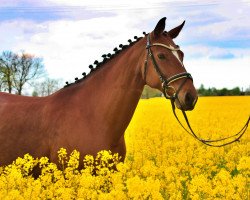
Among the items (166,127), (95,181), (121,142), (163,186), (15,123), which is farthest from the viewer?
(166,127)

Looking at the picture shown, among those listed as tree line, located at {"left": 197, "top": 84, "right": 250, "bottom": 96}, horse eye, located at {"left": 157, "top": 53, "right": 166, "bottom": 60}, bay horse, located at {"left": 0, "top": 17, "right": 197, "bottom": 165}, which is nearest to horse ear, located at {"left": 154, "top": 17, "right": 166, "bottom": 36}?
bay horse, located at {"left": 0, "top": 17, "right": 197, "bottom": 165}

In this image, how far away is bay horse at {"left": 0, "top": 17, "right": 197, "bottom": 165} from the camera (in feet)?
20.5

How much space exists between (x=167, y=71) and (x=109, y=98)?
804 millimetres

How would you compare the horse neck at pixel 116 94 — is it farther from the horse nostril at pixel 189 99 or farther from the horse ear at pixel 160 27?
the horse nostril at pixel 189 99

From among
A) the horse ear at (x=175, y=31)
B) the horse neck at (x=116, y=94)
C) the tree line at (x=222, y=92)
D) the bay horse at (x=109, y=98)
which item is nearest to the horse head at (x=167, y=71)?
the bay horse at (x=109, y=98)

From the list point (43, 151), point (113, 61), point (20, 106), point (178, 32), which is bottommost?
point (43, 151)

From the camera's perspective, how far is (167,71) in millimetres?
6215

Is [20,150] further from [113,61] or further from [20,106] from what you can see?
[113,61]

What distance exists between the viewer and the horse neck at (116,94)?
251 inches

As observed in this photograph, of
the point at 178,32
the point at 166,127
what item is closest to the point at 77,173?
the point at 178,32

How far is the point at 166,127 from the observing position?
53.4ft

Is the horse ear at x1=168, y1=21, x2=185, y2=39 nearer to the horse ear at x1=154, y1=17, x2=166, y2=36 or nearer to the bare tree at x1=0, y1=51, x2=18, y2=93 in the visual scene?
the horse ear at x1=154, y1=17, x2=166, y2=36

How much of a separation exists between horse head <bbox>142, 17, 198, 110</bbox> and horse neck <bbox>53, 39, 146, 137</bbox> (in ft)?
0.45

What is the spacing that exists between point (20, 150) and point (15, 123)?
0.41 m
